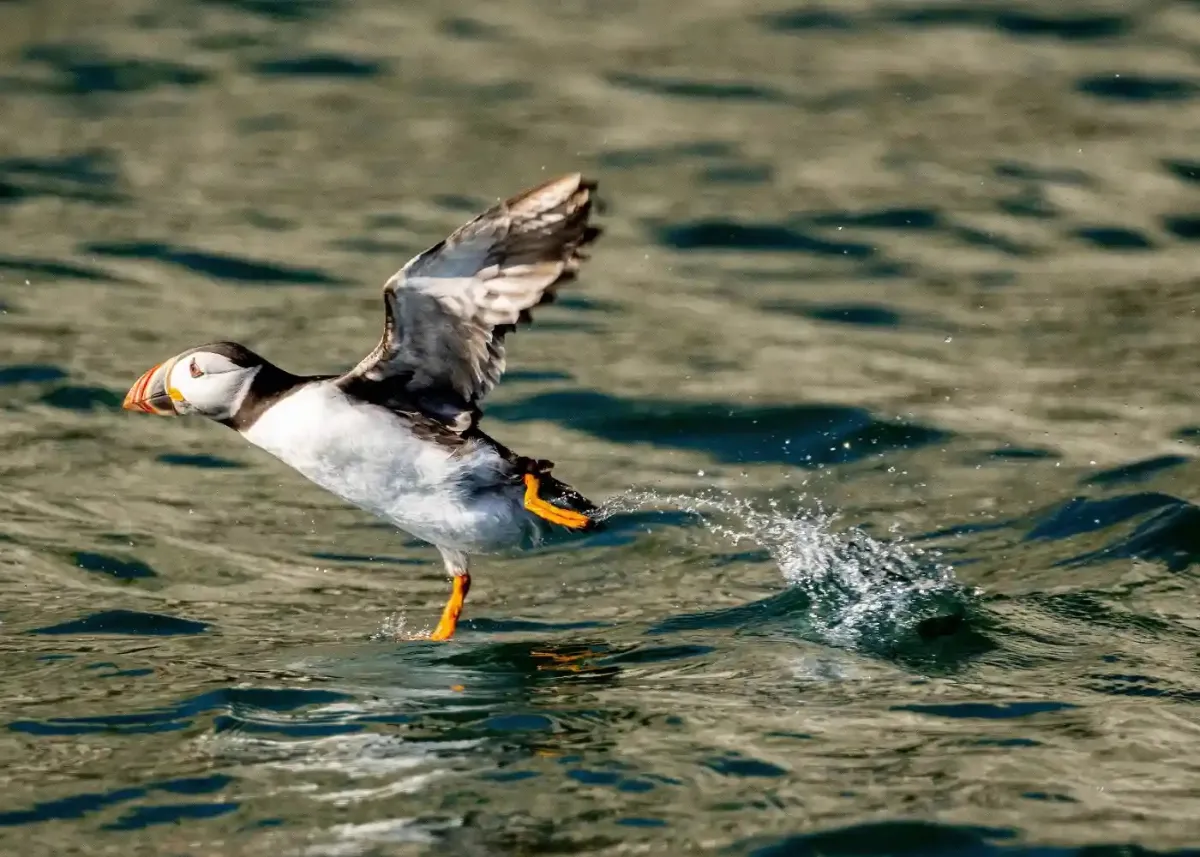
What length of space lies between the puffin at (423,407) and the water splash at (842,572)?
682 mm

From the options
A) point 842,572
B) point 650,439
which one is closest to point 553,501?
point 842,572

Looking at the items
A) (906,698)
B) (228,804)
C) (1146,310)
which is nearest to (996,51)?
(1146,310)

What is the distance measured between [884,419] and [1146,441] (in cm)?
136

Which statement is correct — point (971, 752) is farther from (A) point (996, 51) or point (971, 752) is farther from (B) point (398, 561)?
(A) point (996, 51)

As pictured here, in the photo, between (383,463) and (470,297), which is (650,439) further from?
(470,297)

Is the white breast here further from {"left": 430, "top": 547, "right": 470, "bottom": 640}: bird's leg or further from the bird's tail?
{"left": 430, "top": 547, "right": 470, "bottom": 640}: bird's leg

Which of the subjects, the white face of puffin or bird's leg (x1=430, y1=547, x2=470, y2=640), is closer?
the white face of puffin

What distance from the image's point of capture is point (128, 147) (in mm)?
14500

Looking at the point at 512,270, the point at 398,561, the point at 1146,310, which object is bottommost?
the point at 398,561

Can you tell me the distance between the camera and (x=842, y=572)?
836 centimetres

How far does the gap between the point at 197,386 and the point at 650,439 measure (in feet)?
12.1

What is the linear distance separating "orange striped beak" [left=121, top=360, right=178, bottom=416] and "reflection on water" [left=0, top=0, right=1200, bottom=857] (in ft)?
3.22

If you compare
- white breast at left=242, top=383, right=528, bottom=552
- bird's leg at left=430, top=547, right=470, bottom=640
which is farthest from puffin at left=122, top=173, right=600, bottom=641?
bird's leg at left=430, top=547, right=470, bottom=640

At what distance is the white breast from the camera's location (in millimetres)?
7062
